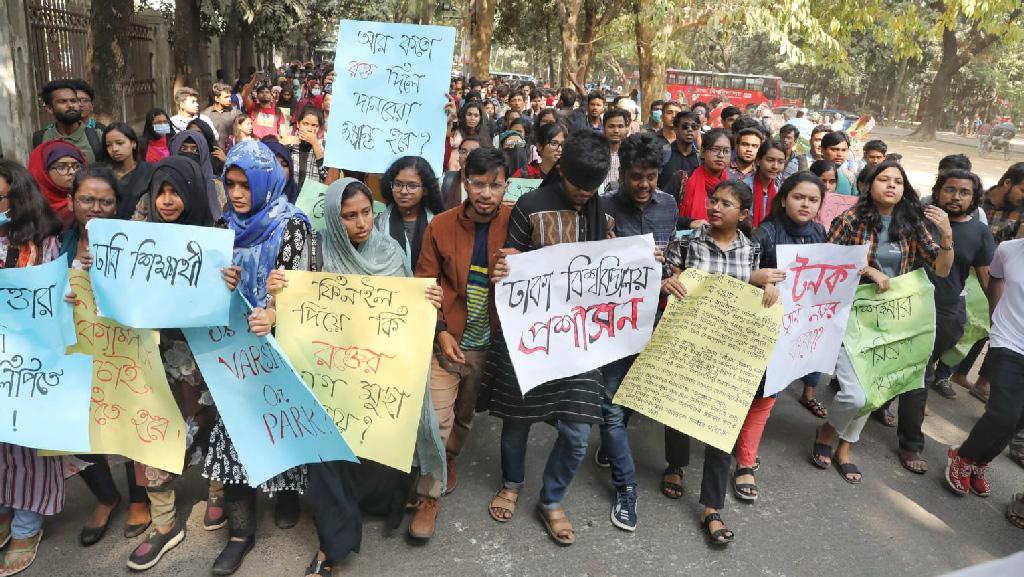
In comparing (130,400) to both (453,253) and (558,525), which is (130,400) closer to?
(453,253)

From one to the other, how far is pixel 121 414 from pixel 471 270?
1474 millimetres

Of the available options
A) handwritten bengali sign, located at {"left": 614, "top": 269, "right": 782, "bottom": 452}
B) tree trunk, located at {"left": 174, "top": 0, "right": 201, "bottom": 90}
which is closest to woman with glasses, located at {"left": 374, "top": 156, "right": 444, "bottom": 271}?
handwritten bengali sign, located at {"left": 614, "top": 269, "right": 782, "bottom": 452}

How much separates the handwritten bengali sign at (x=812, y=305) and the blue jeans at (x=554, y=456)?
96 cm

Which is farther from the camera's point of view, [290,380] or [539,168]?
[539,168]

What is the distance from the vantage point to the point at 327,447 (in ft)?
8.92

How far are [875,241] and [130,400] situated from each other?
3.56 metres

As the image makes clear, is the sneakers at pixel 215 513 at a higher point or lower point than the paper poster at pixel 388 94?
lower

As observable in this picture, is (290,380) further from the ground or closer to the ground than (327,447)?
further from the ground

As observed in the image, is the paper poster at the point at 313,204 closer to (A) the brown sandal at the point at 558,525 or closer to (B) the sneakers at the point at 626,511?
(A) the brown sandal at the point at 558,525

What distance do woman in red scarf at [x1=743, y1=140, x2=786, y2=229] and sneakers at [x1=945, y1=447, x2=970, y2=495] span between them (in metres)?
1.74

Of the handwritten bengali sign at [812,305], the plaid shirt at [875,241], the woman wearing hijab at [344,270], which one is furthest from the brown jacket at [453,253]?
the plaid shirt at [875,241]

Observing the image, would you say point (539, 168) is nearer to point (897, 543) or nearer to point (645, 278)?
point (645, 278)

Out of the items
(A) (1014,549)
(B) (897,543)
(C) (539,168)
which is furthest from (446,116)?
(A) (1014,549)

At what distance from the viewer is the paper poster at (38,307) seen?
8.55 feet
